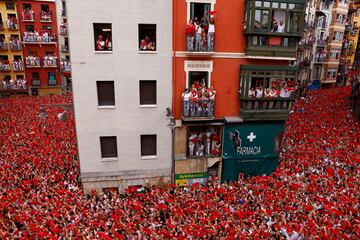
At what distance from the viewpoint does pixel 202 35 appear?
52.4ft

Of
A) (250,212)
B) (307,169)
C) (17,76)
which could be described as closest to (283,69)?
(307,169)

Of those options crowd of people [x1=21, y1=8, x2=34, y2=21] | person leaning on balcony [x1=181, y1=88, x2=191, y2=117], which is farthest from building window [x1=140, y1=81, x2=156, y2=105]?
crowd of people [x1=21, y1=8, x2=34, y2=21]

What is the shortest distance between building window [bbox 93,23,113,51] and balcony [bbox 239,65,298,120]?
Answer: 821 centimetres

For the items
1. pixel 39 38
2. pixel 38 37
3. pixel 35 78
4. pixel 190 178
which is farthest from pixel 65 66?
pixel 190 178

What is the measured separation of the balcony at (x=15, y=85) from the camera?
138ft

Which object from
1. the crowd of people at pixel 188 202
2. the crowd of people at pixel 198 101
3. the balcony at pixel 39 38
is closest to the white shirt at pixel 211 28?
the crowd of people at pixel 198 101

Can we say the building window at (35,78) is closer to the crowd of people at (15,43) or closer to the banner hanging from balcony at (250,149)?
the crowd of people at (15,43)

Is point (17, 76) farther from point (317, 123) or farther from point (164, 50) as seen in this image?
point (317, 123)

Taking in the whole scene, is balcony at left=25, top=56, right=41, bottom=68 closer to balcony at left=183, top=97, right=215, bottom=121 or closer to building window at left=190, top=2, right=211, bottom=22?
building window at left=190, top=2, right=211, bottom=22

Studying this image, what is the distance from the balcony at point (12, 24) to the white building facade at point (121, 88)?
111ft

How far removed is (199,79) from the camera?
17.3 metres

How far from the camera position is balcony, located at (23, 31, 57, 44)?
1625 inches

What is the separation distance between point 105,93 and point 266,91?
10136 millimetres

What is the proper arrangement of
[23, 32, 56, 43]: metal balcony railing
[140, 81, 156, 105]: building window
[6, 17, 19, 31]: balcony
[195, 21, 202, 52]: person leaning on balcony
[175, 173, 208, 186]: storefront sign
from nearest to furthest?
[195, 21, 202, 52]: person leaning on balcony → [140, 81, 156, 105]: building window → [175, 173, 208, 186]: storefront sign → [6, 17, 19, 31]: balcony → [23, 32, 56, 43]: metal balcony railing
